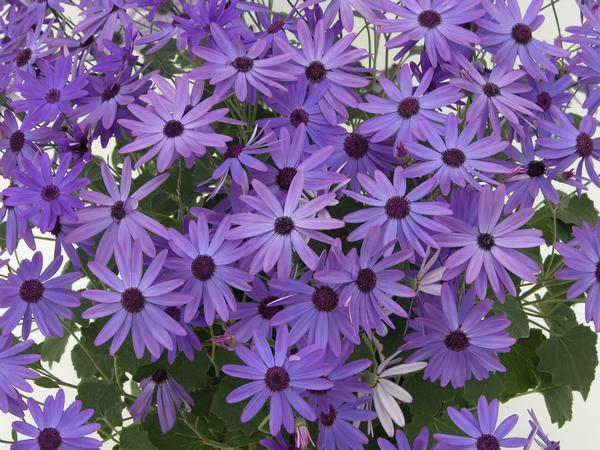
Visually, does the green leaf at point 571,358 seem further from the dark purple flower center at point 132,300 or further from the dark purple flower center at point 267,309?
the dark purple flower center at point 132,300

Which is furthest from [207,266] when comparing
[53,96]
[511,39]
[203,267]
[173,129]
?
[511,39]

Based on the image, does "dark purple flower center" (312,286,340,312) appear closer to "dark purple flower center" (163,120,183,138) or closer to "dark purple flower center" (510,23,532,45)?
"dark purple flower center" (163,120,183,138)

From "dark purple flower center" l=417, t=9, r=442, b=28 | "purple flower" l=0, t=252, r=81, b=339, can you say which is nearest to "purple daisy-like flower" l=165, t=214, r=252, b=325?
"purple flower" l=0, t=252, r=81, b=339

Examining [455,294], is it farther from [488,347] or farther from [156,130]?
[156,130]

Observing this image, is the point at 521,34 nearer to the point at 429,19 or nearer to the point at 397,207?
the point at 429,19

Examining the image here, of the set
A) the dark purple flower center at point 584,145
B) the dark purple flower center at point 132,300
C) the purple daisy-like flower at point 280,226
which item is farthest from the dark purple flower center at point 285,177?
the dark purple flower center at point 584,145
